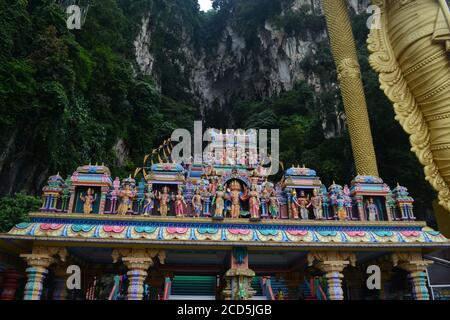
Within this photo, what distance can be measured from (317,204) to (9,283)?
319 inches

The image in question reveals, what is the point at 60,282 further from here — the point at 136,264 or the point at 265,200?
the point at 265,200

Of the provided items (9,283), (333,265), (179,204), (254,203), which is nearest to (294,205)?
(254,203)

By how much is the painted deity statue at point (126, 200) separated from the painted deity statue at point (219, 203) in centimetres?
212

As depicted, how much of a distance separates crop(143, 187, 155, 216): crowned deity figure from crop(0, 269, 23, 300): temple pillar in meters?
3.65

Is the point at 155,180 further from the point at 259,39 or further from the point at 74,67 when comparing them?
the point at 259,39

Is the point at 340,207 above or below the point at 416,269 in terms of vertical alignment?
above

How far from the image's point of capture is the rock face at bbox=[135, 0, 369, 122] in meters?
38.7

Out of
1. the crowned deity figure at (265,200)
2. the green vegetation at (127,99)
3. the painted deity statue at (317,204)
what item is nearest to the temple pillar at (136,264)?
the crowned deity figure at (265,200)

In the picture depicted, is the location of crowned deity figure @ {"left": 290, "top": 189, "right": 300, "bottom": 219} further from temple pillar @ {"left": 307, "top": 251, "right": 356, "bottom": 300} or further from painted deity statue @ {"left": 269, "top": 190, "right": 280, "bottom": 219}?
temple pillar @ {"left": 307, "top": 251, "right": 356, "bottom": 300}

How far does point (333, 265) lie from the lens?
9000 millimetres

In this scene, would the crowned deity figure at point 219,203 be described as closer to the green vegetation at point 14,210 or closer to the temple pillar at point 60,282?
the temple pillar at point 60,282

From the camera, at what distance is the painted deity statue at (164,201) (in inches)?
373

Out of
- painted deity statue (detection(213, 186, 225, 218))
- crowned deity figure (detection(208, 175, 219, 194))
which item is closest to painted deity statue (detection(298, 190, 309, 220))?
painted deity statue (detection(213, 186, 225, 218))
